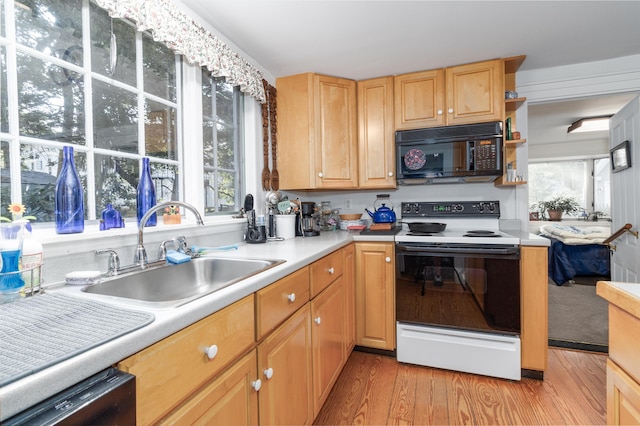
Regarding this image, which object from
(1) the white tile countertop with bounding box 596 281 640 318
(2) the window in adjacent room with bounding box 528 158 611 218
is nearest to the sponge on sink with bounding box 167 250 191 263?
(1) the white tile countertop with bounding box 596 281 640 318

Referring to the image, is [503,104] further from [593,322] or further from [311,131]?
[593,322]

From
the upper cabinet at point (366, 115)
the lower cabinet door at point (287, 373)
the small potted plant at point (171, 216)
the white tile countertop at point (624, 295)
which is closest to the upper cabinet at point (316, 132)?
the upper cabinet at point (366, 115)

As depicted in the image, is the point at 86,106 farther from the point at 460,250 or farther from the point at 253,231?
the point at 460,250

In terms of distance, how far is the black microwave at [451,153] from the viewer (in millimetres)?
2160

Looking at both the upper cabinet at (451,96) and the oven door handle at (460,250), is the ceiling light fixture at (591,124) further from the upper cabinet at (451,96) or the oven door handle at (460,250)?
the oven door handle at (460,250)

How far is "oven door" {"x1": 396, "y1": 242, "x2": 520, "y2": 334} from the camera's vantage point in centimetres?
190

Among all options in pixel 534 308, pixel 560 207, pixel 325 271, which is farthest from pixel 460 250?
pixel 560 207

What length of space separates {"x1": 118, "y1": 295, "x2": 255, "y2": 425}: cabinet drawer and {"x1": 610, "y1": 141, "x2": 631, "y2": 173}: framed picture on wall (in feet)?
9.97

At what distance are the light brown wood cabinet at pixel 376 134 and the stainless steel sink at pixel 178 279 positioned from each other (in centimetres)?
148

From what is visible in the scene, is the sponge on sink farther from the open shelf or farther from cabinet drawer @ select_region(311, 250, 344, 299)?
the open shelf

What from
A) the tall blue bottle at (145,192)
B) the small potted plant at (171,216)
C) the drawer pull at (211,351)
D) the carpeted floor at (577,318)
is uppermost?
the tall blue bottle at (145,192)

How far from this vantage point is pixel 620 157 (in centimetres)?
244

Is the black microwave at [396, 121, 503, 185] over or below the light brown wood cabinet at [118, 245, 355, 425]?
over

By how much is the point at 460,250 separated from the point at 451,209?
0.71 metres
